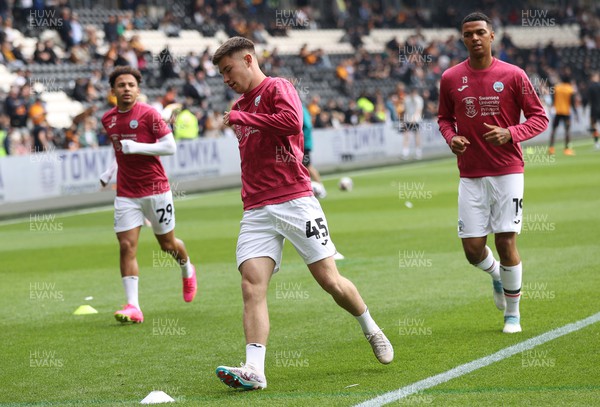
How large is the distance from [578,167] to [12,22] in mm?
17559

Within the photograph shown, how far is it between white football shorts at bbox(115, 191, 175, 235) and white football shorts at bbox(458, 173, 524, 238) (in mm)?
3203

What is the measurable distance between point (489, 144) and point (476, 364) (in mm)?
1960

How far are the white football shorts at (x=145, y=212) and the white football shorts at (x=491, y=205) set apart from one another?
Result: 10.5 feet

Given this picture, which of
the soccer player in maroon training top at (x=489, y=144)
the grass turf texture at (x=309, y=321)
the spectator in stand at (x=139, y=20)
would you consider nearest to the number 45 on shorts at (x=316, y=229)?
the grass turf texture at (x=309, y=321)

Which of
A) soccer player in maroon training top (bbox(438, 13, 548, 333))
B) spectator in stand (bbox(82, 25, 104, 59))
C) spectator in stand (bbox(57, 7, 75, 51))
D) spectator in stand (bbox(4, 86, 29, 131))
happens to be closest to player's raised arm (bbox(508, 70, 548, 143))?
soccer player in maroon training top (bbox(438, 13, 548, 333))

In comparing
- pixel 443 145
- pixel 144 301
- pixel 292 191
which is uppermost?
pixel 292 191

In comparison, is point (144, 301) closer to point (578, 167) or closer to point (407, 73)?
point (578, 167)

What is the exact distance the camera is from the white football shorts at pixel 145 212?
10.8 metres

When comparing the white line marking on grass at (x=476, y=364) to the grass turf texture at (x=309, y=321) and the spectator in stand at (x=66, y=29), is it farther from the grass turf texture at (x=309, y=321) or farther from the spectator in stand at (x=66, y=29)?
the spectator in stand at (x=66, y=29)

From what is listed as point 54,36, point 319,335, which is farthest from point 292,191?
point 54,36

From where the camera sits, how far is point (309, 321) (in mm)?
10102

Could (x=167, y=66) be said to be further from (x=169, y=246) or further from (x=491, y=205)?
(x=491, y=205)

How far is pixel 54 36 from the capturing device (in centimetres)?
3606

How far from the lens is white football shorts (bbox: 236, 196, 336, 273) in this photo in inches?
296
